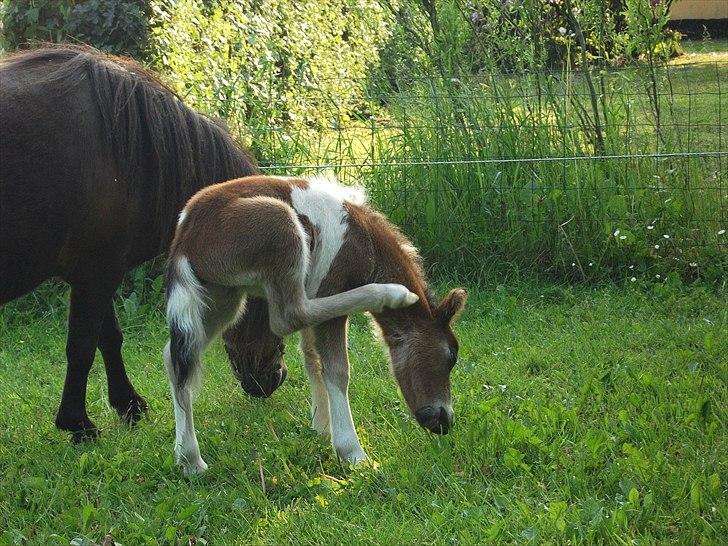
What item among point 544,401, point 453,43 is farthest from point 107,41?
point 544,401

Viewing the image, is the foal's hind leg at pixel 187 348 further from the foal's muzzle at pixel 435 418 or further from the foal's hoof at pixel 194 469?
the foal's muzzle at pixel 435 418

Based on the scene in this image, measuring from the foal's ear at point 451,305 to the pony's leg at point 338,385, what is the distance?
17.8 inches

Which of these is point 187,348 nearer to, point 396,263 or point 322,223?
point 322,223

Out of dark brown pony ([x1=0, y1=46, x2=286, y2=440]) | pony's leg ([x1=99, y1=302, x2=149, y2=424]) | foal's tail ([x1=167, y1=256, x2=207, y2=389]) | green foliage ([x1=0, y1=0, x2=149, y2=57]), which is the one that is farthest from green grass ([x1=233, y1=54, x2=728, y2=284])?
foal's tail ([x1=167, y1=256, x2=207, y2=389])

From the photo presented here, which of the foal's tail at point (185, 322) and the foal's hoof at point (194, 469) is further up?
the foal's tail at point (185, 322)

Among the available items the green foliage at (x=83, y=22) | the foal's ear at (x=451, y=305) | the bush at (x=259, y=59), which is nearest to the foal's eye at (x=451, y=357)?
the foal's ear at (x=451, y=305)

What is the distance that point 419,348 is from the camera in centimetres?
421

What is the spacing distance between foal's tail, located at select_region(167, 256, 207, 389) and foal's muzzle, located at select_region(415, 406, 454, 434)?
1009mm

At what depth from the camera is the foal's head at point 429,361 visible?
4.16 metres

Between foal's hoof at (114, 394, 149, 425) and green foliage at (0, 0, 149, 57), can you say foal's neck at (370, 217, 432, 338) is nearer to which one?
foal's hoof at (114, 394, 149, 425)

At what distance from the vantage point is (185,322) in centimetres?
391

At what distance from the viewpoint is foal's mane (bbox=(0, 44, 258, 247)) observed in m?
4.57

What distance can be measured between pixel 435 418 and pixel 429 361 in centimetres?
26

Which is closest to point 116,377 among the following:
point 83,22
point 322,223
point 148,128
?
point 148,128
